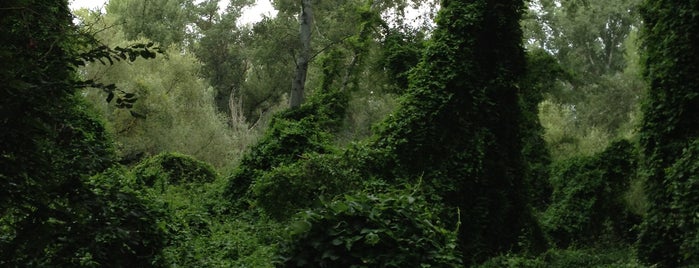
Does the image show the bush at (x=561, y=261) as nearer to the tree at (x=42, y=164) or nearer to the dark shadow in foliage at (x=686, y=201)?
the dark shadow in foliage at (x=686, y=201)

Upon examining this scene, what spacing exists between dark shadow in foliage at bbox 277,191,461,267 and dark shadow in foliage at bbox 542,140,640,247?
12.9 m

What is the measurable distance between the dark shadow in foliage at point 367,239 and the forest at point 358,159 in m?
0.02

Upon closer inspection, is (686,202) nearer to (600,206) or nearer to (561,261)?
(561,261)

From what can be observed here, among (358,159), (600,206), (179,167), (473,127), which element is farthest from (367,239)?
(179,167)

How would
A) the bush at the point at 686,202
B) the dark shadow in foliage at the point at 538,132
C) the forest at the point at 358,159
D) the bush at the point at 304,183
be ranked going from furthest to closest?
the dark shadow in foliage at the point at 538,132, the bush at the point at 304,183, the bush at the point at 686,202, the forest at the point at 358,159

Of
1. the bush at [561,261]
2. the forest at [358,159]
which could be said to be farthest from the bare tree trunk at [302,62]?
the bush at [561,261]

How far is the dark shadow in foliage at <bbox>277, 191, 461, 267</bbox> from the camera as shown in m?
5.24

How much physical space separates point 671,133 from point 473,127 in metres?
3.58

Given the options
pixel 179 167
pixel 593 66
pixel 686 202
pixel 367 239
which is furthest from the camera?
pixel 593 66

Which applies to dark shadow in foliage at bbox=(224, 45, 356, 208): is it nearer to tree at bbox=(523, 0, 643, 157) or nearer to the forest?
the forest

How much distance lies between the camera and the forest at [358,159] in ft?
12.2

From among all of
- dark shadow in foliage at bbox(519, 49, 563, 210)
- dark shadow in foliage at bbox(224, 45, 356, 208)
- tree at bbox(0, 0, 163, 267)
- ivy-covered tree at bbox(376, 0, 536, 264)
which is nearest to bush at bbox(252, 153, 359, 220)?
ivy-covered tree at bbox(376, 0, 536, 264)

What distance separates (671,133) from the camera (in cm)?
1071

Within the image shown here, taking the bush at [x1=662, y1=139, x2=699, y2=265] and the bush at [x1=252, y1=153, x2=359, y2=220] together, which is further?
the bush at [x1=252, y1=153, x2=359, y2=220]
